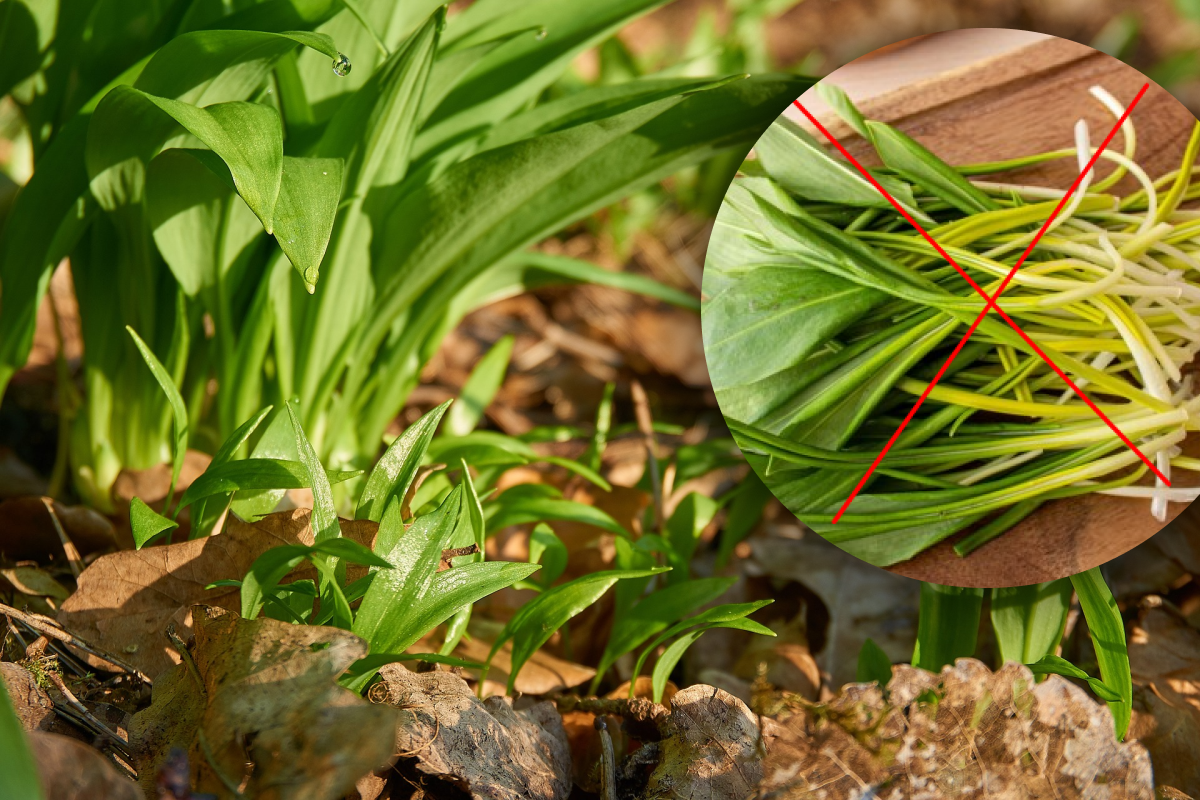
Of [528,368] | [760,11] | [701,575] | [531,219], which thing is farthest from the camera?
[760,11]

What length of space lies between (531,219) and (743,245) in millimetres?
289

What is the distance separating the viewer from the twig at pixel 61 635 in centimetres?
81

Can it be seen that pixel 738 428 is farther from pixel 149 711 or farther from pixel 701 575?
pixel 149 711

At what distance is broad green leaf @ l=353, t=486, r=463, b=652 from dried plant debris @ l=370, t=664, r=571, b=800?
0.05 meters

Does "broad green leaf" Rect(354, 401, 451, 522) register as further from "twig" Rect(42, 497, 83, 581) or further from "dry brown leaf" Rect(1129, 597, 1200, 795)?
"dry brown leaf" Rect(1129, 597, 1200, 795)

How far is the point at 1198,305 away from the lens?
90 centimetres

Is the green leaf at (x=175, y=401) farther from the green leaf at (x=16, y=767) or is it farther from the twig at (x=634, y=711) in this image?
the twig at (x=634, y=711)

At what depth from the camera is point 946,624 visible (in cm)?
103

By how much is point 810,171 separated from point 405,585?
64 centimetres

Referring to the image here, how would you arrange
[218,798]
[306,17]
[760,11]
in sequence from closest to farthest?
[218,798], [306,17], [760,11]

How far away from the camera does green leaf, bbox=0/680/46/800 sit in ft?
1.65

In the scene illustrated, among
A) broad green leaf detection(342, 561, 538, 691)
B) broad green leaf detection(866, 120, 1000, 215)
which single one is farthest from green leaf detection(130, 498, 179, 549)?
broad green leaf detection(866, 120, 1000, 215)

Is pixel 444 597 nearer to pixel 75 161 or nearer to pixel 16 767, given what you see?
pixel 16 767

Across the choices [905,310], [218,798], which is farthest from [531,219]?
[218,798]
